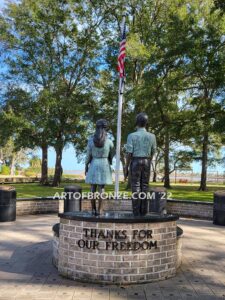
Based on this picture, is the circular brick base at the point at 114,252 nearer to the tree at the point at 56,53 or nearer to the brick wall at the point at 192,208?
the brick wall at the point at 192,208

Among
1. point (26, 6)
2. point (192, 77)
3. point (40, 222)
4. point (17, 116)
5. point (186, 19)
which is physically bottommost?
point (40, 222)

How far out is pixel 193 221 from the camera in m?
14.5

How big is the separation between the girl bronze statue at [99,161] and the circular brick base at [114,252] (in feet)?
2.75

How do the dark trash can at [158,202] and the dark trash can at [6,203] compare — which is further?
the dark trash can at [158,202]

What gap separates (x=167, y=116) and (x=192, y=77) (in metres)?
3.60

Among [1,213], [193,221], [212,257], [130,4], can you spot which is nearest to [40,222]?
[1,213]

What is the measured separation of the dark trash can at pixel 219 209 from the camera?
13477 millimetres

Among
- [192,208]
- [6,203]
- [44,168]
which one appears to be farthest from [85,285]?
[44,168]

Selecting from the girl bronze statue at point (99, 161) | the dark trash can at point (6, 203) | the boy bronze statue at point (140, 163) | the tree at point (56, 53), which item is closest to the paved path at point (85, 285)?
the boy bronze statue at point (140, 163)

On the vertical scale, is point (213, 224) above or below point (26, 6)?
below

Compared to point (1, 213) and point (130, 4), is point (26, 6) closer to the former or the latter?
point (130, 4)

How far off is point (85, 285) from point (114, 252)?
710 millimetres

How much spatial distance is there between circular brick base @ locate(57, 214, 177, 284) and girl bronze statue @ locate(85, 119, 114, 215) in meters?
0.84

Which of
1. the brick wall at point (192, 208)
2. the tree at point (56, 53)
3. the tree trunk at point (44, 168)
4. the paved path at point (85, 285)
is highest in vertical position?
the tree at point (56, 53)
